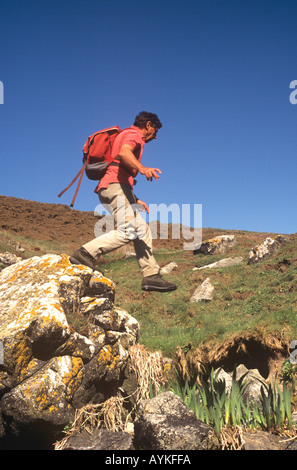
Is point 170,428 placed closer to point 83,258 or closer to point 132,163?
point 83,258

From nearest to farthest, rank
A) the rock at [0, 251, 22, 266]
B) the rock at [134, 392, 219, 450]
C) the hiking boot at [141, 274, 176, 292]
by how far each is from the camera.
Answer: the rock at [134, 392, 219, 450] < the hiking boot at [141, 274, 176, 292] < the rock at [0, 251, 22, 266]

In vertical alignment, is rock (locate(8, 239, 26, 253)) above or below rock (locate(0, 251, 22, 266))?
above

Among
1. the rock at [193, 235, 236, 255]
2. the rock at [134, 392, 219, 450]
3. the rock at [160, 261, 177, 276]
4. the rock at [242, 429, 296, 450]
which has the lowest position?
the rock at [242, 429, 296, 450]

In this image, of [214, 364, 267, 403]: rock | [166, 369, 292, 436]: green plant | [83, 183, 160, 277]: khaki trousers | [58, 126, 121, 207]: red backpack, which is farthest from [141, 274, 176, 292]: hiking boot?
[214, 364, 267, 403]: rock

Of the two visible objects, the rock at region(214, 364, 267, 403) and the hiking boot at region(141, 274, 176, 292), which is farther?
the rock at region(214, 364, 267, 403)

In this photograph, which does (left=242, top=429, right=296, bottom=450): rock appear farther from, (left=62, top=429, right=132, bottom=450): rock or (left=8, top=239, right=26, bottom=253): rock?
(left=8, top=239, right=26, bottom=253): rock

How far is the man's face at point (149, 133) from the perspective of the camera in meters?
5.77

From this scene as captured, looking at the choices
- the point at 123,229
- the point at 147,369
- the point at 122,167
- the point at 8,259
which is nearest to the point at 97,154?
the point at 122,167

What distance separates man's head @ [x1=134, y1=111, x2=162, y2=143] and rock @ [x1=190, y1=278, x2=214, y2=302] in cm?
540

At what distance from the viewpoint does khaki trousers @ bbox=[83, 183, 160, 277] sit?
17.6ft

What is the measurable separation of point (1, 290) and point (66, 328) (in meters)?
1.58

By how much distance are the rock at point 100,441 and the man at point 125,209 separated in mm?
1951

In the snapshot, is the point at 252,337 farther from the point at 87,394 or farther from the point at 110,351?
the point at 87,394

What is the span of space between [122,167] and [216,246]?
47.2ft
